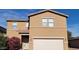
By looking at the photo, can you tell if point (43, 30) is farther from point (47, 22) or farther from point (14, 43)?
point (14, 43)

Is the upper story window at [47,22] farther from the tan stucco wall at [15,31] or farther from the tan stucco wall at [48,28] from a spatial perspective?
the tan stucco wall at [15,31]

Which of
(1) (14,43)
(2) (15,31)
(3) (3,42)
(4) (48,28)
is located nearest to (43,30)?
(4) (48,28)

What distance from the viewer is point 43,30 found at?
14.8 meters

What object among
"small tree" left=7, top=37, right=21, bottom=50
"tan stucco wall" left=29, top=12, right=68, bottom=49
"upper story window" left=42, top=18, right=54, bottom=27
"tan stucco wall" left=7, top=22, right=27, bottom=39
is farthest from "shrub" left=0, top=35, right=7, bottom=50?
"upper story window" left=42, top=18, right=54, bottom=27

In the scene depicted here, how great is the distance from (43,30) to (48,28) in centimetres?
35

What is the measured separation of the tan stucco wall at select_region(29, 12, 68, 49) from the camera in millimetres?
14773

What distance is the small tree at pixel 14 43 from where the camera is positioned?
14546 millimetres

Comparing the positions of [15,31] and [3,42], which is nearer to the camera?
[3,42]

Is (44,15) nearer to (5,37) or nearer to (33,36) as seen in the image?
(33,36)
